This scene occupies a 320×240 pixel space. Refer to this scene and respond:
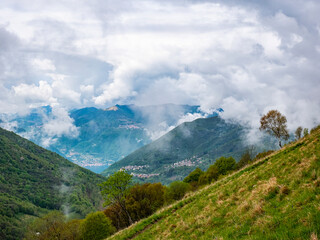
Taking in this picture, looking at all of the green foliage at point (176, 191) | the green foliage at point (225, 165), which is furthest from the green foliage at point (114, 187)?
the green foliage at point (225, 165)

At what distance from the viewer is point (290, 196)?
37.0 feet

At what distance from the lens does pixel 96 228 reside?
59844 millimetres

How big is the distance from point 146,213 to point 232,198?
53.0 m

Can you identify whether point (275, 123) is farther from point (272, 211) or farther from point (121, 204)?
point (272, 211)

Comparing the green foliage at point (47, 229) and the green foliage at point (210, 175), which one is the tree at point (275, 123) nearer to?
the green foliage at point (210, 175)

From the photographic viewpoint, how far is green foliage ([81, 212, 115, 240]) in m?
58.9

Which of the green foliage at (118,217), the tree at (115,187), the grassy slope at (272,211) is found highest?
the tree at (115,187)

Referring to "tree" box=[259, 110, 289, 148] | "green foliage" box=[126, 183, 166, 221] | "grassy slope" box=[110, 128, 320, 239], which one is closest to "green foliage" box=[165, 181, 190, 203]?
"green foliage" box=[126, 183, 166, 221]

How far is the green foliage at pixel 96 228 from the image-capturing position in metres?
58.9

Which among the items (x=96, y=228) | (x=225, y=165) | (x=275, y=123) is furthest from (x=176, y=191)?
(x=275, y=123)

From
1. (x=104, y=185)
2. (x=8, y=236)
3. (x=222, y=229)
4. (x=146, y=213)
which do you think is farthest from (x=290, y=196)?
(x=8, y=236)

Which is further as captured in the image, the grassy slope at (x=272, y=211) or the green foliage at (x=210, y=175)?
the green foliage at (x=210, y=175)

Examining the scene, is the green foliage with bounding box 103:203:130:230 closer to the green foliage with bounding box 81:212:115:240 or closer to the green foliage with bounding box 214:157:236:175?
the green foliage with bounding box 81:212:115:240

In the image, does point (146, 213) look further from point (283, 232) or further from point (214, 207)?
point (283, 232)
